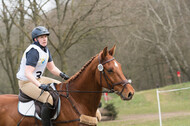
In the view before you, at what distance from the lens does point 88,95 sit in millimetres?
5426

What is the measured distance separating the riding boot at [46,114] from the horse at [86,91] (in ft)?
0.55

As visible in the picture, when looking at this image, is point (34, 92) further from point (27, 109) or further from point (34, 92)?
point (27, 109)

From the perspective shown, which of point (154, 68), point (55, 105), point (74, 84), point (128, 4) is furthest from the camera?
point (154, 68)

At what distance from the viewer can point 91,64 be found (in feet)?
18.0

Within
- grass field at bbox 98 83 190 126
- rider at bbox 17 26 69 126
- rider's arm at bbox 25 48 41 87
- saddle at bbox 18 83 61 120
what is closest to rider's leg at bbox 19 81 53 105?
rider at bbox 17 26 69 126

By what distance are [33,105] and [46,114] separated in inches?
17.6

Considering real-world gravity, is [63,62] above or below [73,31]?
below

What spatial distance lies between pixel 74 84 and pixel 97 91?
534 millimetres

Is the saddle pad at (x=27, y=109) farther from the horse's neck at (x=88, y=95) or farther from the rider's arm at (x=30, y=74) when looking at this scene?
the horse's neck at (x=88, y=95)

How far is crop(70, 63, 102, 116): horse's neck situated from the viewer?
538cm

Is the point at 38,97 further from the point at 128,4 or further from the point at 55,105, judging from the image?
the point at 128,4

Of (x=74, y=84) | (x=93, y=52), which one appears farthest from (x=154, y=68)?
(x=74, y=84)

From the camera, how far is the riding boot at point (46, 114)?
5.16 m

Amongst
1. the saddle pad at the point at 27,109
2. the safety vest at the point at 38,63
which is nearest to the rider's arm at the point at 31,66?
the safety vest at the point at 38,63
